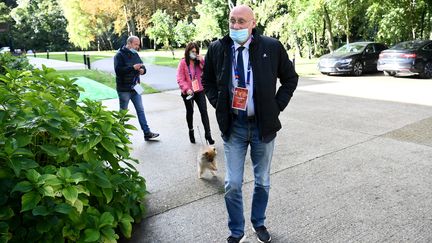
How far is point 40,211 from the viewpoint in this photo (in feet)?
8.91

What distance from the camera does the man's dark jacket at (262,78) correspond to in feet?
10.1

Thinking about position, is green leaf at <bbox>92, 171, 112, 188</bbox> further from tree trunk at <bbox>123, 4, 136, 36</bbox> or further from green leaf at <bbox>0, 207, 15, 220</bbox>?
tree trunk at <bbox>123, 4, 136, 36</bbox>

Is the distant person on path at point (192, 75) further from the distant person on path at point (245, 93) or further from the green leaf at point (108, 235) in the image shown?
the green leaf at point (108, 235)

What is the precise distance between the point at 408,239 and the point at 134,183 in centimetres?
263

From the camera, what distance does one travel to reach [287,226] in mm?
3787

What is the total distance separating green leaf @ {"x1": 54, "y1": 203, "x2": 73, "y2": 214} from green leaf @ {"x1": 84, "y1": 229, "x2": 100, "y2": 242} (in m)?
0.28

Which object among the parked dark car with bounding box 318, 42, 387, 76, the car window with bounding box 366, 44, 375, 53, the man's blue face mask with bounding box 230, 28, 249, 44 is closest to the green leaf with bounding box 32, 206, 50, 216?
the man's blue face mask with bounding box 230, 28, 249, 44

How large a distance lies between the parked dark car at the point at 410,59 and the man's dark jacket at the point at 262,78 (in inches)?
547

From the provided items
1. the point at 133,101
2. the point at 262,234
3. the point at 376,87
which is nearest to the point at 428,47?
the point at 376,87

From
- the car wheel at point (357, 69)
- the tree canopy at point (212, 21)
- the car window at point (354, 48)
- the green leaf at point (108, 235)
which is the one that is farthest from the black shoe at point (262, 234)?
the tree canopy at point (212, 21)

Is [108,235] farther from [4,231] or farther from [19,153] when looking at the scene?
[19,153]

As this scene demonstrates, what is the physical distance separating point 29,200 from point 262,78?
1.95 meters

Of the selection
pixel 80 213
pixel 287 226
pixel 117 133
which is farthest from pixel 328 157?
pixel 80 213

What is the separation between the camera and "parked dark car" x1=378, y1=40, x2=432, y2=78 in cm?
1512
